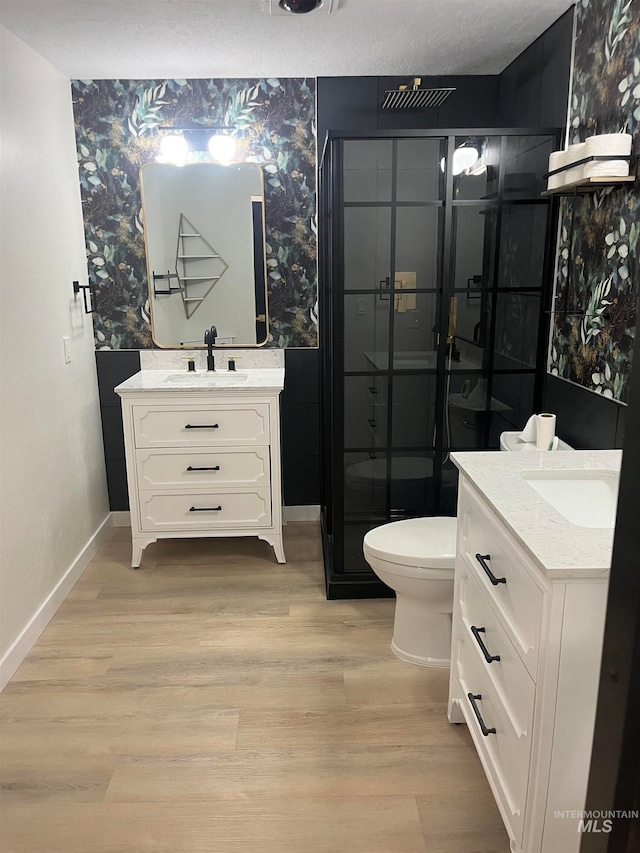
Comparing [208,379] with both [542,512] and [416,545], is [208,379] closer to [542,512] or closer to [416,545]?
[416,545]

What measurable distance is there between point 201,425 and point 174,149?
4.69 feet

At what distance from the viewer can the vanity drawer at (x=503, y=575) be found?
1329 mm

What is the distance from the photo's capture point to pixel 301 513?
3.73 meters

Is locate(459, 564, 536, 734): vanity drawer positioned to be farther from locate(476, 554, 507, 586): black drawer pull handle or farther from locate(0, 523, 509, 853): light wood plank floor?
locate(0, 523, 509, 853): light wood plank floor

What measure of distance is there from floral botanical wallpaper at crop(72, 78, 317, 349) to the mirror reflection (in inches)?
2.2

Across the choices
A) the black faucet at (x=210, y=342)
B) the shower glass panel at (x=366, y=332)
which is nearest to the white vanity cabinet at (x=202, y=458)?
the black faucet at (x=210, y=342)

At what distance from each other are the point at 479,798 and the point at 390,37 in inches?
109

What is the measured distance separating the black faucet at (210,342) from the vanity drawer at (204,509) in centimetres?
72

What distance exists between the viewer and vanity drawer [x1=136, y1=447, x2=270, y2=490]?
3053mm

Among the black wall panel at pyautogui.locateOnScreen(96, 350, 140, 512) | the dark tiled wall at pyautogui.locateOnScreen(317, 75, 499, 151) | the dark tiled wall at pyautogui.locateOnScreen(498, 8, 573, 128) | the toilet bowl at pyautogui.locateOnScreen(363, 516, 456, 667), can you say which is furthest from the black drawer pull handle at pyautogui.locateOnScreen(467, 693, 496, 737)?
the dark tiled wall at pyautogui.locateOnScreen(317, 75, 499, 151)

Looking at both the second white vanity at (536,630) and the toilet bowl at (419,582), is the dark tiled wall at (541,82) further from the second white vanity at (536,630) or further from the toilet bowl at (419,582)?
the toilet bowl at (419,582)

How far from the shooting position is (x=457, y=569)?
6.37ft

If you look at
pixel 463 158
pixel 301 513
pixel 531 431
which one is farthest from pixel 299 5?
pixel 301 513

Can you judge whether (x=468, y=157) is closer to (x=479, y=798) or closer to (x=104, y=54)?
(x=104, y=54)
